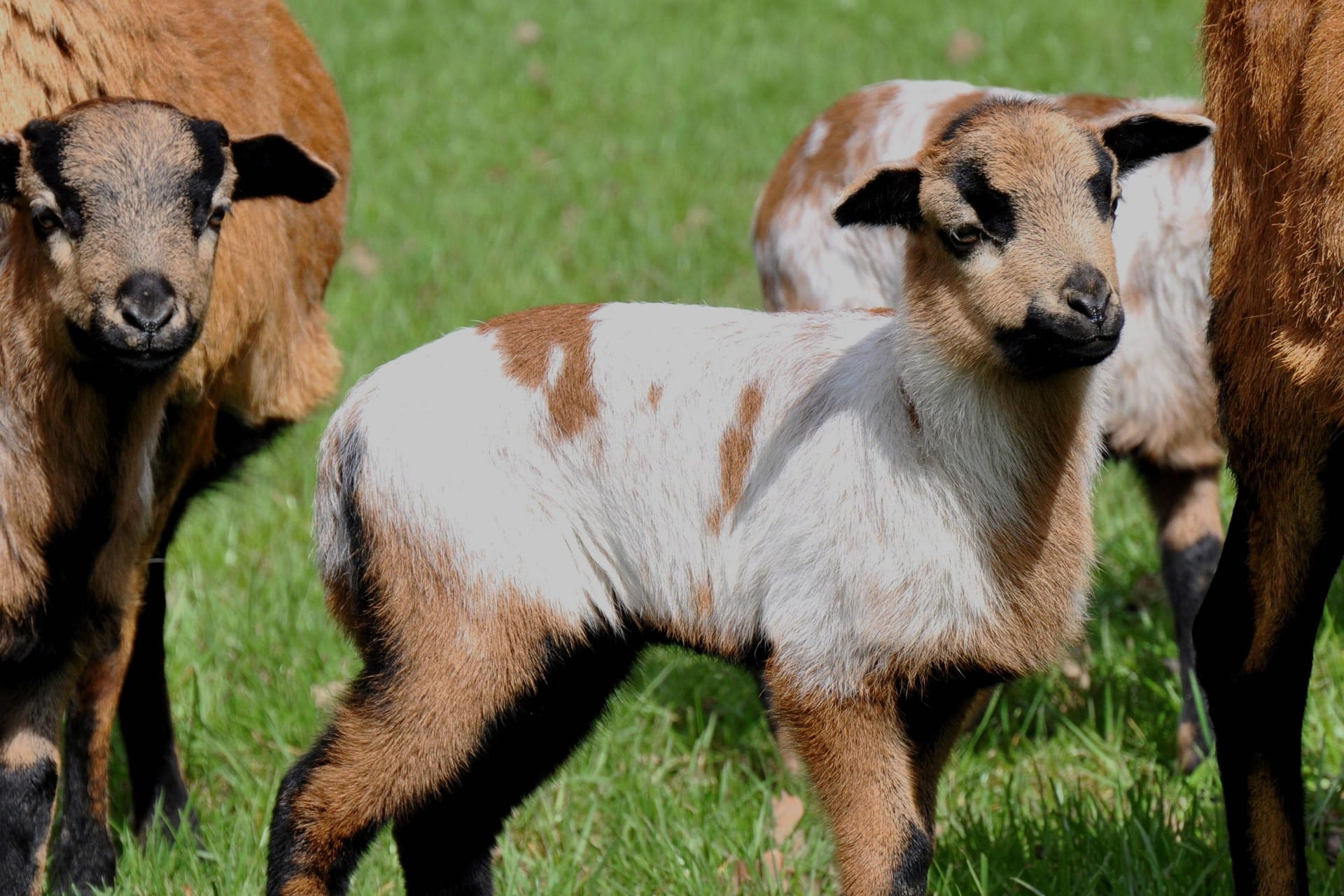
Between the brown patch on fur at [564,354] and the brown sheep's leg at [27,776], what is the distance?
1423 millimetres

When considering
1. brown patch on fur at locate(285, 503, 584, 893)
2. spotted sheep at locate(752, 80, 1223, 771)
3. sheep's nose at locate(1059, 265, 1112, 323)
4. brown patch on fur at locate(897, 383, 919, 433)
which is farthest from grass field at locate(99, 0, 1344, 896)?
sheep's nose at locate(1059, 265, 1112, 323)

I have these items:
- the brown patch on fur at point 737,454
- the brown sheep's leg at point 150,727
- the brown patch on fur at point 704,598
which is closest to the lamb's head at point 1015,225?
the brown patch on fur at point 737,454

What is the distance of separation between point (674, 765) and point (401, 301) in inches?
174

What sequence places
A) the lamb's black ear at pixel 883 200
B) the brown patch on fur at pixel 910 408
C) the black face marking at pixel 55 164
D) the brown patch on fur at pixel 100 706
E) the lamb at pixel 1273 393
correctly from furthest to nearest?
the brown patch on fur at pixel 100 706 → the black face marking at pixel 55 164 → the brown patch on fur at pixel 910 408 → the lamb's black ear at pixel 883 200 → the lamb at pixel 1273 393

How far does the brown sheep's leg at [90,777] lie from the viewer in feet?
15.0

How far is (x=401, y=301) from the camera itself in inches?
356

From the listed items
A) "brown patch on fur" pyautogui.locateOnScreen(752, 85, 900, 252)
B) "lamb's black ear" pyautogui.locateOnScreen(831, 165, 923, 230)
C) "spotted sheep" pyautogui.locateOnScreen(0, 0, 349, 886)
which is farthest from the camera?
"brown patch on fur" pyautogui.locateOnScreen(752, 85, 900, 252)

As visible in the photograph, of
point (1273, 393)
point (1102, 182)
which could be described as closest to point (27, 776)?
point (1102, 182)

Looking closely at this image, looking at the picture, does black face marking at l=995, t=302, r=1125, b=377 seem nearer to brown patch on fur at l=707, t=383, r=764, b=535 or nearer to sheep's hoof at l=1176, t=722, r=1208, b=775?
brown patch on fur at l=707, t=383, r=764, b=535

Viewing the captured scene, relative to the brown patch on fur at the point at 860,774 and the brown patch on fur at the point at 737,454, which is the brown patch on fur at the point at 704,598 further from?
the brown patch on fur at the point at 860,774

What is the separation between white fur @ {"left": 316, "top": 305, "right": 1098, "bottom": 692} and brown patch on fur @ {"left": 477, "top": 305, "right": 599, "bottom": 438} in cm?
2

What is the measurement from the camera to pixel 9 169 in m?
3.87

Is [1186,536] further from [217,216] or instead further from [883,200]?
[217,216]

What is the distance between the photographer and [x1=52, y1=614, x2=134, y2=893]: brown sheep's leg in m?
4.59
